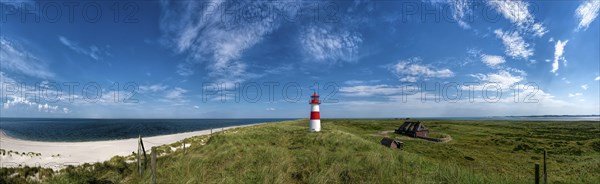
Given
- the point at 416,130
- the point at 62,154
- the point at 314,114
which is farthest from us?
the point at 416,130

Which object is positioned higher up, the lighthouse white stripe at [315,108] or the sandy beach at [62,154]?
the lighthouse white stripe at [315,108]

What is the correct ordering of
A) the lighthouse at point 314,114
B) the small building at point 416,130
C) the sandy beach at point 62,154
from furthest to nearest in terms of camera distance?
1. the small building at point 416,130
2. the lighthouse at point 314,114
3. the sandy beach at point 62,154

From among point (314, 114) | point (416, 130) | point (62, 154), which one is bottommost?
point (62, 154)

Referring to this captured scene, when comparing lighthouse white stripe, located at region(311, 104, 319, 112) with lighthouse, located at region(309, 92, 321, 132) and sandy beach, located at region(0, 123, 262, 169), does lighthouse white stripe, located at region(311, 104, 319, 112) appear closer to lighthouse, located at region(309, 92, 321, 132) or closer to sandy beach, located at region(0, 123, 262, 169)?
lighthouse, located at region(309, 92, 321, 132)

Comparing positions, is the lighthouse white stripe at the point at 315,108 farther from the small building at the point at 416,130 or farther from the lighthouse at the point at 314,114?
the small building at the point at 416,130

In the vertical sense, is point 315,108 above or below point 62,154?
above

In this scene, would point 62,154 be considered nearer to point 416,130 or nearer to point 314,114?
point 314,114

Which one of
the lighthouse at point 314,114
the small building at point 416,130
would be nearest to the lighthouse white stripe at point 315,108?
the lighthouse at point 314,114

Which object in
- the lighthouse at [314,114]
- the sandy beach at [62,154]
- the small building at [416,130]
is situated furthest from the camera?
the small building at [416,130]

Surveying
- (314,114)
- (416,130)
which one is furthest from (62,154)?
(416,130)

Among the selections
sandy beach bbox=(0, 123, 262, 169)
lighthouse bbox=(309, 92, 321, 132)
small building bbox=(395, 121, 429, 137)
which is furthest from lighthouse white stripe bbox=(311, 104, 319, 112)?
small building bbox=(395, 121, 429, 137)

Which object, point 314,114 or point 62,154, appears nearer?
point 62,154

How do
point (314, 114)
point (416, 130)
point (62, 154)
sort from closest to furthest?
point (62, 154)
point (314, 114)
point (416, 130)

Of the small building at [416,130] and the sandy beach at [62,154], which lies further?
the small building at [416,130]
